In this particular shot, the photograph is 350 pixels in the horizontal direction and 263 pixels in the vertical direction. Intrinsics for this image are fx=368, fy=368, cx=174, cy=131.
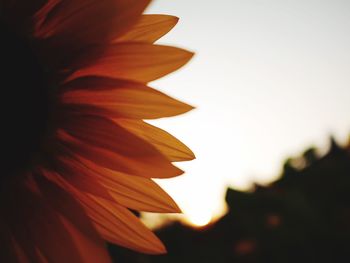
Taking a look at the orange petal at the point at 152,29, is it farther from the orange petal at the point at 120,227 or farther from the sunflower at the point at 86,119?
the orange petal at the point at 120,227

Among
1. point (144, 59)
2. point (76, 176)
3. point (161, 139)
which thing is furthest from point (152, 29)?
point (76, 176)

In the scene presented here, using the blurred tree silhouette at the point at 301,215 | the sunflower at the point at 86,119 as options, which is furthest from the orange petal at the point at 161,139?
the blurred tree silhouette at the point at 301,215

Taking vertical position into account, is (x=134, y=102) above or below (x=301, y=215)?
above

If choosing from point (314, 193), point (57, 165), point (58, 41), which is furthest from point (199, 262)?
point (58, 41)

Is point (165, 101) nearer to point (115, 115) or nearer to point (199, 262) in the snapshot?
point (115, 115)

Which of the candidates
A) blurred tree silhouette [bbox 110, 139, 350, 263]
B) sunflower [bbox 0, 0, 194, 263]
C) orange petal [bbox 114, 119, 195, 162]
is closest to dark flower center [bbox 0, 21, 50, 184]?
sunflower [bbox 0, 0, 194, 263]

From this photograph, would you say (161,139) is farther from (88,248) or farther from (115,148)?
(88,248)

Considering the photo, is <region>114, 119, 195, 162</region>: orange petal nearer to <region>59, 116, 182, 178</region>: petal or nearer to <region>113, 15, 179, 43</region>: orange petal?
<region>59, 116, 182, 178</region>: petal

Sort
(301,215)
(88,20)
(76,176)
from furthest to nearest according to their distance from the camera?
(301,215) → (76,176) → (88,20)
